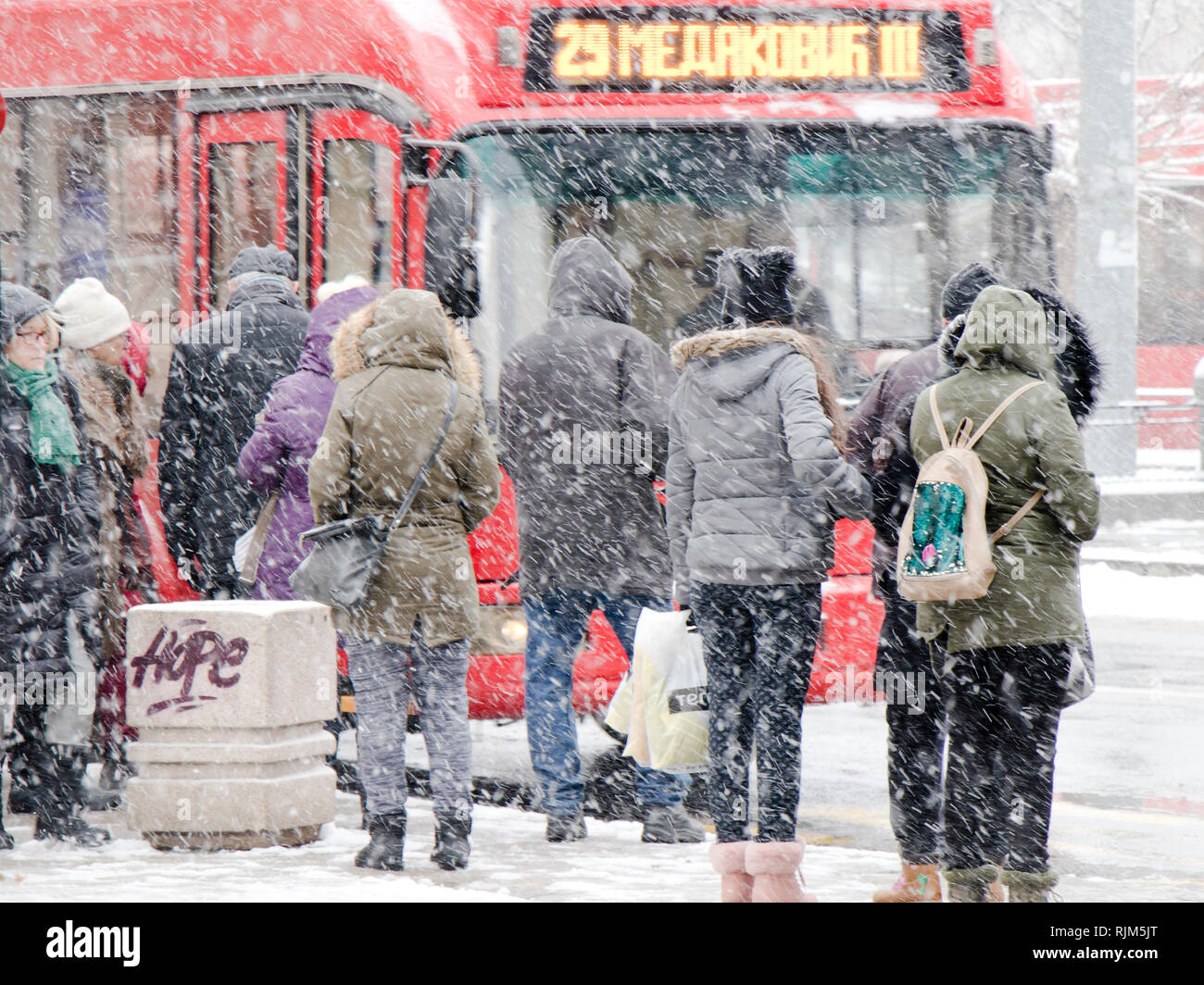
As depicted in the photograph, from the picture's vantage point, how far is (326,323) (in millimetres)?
6672

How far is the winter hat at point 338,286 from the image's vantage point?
6.83 metres

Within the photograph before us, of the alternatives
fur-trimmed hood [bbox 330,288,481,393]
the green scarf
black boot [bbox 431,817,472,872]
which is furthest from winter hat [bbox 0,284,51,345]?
black boot [bbox 431,817,472,872]

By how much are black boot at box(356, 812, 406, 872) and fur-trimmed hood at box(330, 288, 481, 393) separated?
1.47 metres

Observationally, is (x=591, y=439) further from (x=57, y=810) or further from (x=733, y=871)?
(x=57, y=810)

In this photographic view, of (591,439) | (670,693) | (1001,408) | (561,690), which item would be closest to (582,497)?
(591,439)

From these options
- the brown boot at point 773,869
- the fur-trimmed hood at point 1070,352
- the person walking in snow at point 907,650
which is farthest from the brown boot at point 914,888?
the fur-trimmed hood at point 1070,352

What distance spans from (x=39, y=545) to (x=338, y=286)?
160 centimetres

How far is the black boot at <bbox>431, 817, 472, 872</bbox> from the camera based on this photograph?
6102 millimetres

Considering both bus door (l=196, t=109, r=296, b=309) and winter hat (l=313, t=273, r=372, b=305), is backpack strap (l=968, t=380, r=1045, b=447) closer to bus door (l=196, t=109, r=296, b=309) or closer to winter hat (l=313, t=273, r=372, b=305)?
winter hat (l=313, t=273, r=372, b=305)

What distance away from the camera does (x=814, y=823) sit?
733 centimetres
